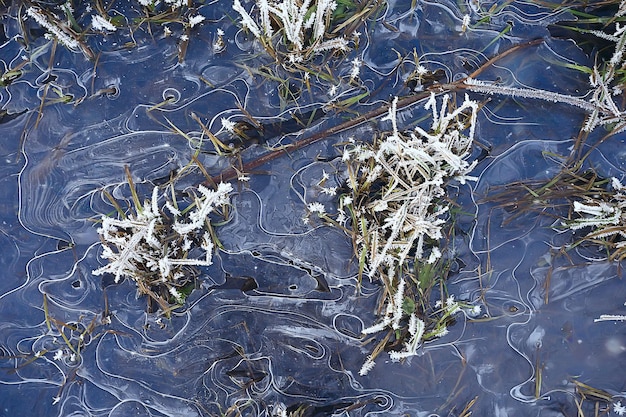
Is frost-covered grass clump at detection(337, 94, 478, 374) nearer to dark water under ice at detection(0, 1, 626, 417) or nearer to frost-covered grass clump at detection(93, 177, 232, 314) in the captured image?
dark water under ice at detection(0, 1, 626, 417)

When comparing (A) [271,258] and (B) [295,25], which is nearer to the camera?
(B) [295,25]

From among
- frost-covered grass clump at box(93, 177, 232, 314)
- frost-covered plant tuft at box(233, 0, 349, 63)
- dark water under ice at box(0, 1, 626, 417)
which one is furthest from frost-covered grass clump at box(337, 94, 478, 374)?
frost-covered grass clump at box(93, 177, 232, 314)

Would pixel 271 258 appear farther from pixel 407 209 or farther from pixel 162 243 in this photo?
pixel 407 209

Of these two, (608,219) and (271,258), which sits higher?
(608,219)

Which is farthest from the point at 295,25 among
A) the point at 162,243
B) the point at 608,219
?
the point at 608,219

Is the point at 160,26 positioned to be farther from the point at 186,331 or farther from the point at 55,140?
the point at 186,331

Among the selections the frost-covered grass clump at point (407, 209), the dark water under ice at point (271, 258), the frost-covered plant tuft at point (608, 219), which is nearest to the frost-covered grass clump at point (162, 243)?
the dark water under ice at point (271, 258)

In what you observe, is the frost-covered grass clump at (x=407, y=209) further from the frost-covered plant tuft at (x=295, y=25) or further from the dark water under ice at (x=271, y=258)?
the frost-covered plant tuft at (x=295, y=25)
